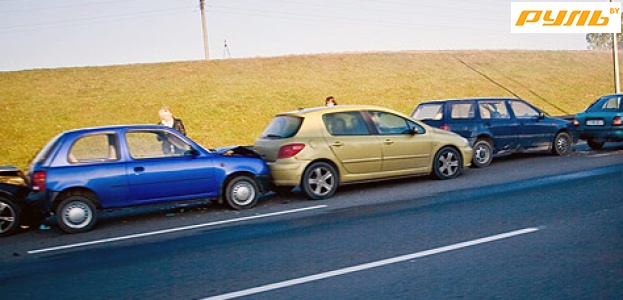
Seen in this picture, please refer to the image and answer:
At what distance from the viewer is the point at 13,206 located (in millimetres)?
8633

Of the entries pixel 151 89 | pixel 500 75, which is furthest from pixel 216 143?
pixel 500 75

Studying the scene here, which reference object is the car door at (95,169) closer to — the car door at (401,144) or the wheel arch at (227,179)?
the wheel arch at (227,179)

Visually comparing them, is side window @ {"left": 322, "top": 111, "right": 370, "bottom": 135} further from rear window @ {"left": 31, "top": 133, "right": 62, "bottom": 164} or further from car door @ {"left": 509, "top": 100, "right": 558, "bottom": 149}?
car door @ {"left": 509, "top": 100, "right": 558, "bottom": 149}

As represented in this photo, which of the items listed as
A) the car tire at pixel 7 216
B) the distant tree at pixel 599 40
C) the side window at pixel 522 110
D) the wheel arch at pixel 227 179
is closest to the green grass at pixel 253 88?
the side window at pixel 522 110

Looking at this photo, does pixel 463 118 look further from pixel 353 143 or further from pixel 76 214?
pixel 76 214

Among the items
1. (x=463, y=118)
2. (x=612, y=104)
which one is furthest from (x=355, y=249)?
(x=612, y=104)

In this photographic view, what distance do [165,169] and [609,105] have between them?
12271 millimetres

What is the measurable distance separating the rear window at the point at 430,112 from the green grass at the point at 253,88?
1176 centimetres

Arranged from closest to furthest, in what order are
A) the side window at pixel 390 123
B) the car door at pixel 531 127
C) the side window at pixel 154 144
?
the side window at pixel 154 144 → the side window at pixel 390 123 → the car door at pixel 531 127

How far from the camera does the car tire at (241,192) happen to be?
9.70 m

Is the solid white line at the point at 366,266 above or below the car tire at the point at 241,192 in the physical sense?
below

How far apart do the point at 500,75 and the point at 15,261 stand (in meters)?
43.8

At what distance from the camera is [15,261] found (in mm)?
6945

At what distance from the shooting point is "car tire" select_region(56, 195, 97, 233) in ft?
27.9
